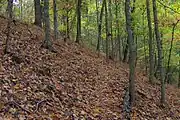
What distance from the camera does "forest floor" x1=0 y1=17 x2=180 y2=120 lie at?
8.01 meters

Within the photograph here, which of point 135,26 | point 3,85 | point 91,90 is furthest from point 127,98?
point 135,26

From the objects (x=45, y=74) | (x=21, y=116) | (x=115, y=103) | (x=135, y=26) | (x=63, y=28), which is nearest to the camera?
(x=21, y=116)

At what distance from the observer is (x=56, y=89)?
9.77 meters

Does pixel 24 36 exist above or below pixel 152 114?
above

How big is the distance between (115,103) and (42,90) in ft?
11.0

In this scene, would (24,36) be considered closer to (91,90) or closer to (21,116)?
(91,90)

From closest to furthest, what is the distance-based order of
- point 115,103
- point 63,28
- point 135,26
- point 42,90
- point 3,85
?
point 3,85
point 42,90
point 115,103
point 135,26
point 63,28

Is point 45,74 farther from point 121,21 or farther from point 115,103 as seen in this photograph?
point 121,21

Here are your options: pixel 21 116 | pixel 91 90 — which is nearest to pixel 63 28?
Answer: pixel 91 90

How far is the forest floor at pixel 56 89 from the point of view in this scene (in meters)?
8.01

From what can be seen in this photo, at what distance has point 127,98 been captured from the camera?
1173 centimetres

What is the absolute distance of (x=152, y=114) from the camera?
38.6 feet

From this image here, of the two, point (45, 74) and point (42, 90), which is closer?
point (42, 90)

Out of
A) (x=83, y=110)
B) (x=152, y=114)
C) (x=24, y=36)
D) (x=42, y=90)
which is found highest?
(x=24, y=36)
